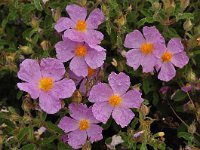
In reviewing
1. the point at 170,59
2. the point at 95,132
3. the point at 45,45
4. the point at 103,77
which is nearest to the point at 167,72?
the point at 170,59

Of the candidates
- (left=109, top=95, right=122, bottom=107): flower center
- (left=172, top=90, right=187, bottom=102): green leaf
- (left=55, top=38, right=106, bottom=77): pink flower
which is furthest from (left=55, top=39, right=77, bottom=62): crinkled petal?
(left=172, top=90, right=187, bottom=102): green leaf

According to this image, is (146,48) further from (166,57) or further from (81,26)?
(81,26)

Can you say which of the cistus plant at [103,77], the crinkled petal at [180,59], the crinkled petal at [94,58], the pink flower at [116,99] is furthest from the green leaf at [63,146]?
the crinkled petal at [180,59]

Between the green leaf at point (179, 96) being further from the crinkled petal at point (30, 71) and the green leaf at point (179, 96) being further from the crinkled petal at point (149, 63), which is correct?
the crinkled petal at point (30, 71)

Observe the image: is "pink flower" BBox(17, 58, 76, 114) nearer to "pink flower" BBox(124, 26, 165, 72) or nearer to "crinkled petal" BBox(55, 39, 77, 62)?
"crinkled petal" BBox(55, 39, 77, 62)

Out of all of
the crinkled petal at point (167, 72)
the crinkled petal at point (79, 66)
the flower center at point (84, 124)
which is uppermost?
the crinkled petal at point (79, 66)

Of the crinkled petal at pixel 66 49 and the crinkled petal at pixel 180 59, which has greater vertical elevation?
the crinkled petal at pixel 66 49
